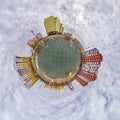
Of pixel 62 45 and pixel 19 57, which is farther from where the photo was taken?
pixel 19 57

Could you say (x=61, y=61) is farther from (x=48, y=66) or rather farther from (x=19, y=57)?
(x=19, y=57)

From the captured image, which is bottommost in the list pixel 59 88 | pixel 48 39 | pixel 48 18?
pixel 59 88

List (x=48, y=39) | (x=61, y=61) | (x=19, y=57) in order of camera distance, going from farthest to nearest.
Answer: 1. (x=19, y=57)
2. (x=48, y=39)
3. (x=61, y=61)

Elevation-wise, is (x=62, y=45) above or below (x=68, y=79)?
above

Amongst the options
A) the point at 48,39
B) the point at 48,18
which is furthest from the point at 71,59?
the point at 48,18
